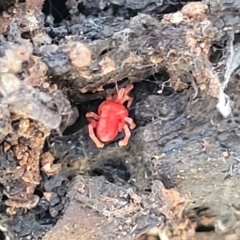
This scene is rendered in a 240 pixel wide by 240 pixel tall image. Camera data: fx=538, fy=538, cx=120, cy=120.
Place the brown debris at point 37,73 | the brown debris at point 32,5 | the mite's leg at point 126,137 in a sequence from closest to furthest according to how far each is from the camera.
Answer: the brown debris at point 37,73 < the brown debris at point 32,5 < the mite's leg at point 126,137

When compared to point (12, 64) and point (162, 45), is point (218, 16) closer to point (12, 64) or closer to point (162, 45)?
point (162, 45)

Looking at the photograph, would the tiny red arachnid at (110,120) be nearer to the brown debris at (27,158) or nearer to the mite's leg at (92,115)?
the mite's leg at (92,115)

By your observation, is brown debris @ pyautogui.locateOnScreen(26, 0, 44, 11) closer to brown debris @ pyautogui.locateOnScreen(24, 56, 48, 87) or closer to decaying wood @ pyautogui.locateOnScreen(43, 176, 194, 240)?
brown debris @ pyautogui.locateOnScreen(24, 56, 48, 87)

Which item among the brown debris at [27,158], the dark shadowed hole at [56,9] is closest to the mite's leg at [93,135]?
the brown debris at [27,158]

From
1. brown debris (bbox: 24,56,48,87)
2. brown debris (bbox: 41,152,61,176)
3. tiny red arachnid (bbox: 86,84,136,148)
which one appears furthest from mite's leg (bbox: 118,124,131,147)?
brown debris (bbox: 24,56,48,87)

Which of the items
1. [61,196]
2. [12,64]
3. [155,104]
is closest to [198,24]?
[155,104]

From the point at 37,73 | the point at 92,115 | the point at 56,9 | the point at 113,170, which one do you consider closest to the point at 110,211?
the point at 113,170
